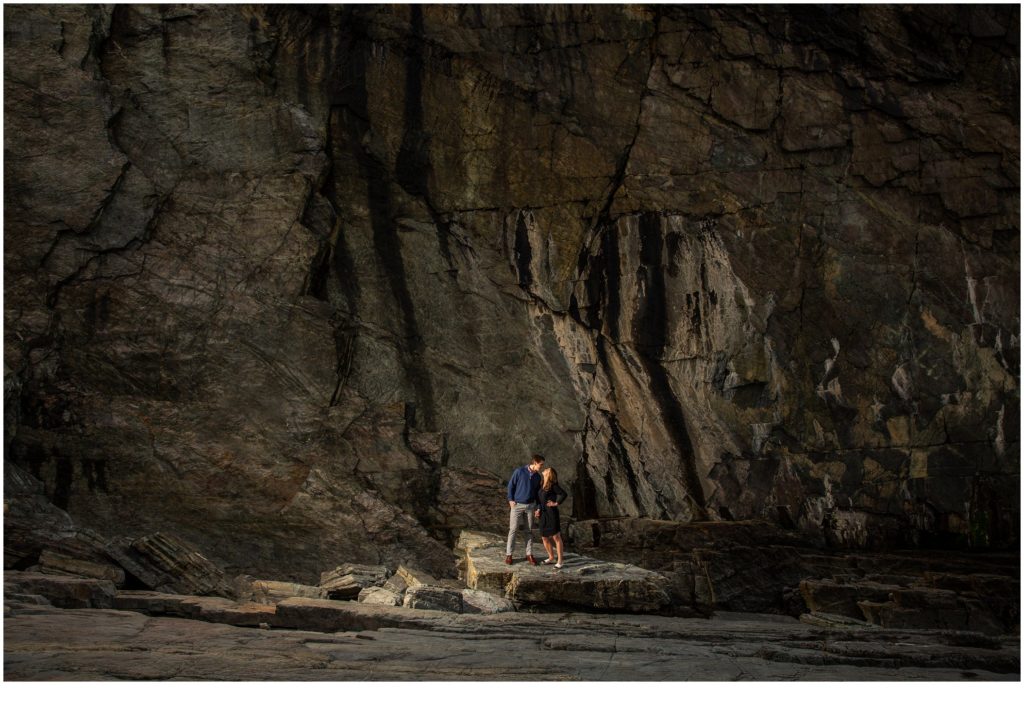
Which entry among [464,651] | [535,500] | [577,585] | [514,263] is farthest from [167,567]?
[514,263]

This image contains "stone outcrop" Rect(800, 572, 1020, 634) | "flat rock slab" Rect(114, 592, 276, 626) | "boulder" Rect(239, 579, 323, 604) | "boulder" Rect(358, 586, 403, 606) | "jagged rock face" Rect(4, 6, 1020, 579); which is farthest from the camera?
"jagged rock face" Rect(4, 6, 1020, 579)

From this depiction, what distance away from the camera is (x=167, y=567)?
49.0ft

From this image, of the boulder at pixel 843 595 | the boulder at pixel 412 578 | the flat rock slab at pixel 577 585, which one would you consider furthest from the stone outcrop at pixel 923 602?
the boulder at pixel 412 578

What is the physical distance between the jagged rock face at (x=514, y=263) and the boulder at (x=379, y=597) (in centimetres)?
461

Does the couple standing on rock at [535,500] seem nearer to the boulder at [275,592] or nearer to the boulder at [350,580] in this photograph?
the boulder at [350,580]

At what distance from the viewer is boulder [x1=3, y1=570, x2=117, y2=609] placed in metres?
12.5

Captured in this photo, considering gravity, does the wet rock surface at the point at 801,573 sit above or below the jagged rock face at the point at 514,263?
below

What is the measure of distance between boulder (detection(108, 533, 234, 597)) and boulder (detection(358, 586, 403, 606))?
1.82 m

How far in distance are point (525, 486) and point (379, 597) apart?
7.57ft

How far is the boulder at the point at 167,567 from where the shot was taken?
580 inches

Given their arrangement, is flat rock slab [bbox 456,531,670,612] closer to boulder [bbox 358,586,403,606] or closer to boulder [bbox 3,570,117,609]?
boulder [bbox 358,586,403,606]

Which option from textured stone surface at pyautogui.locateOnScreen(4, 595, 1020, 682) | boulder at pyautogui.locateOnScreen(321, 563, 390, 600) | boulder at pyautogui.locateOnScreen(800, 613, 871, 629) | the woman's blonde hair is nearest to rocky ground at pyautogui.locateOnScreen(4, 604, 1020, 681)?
textured stone surface at pyautogui.locateOnScreen(4, 595, 1020, 682)

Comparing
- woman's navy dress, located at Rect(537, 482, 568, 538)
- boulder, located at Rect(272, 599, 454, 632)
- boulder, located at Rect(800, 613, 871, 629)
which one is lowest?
boulder, located at Rect(800, 613, 871, 629)

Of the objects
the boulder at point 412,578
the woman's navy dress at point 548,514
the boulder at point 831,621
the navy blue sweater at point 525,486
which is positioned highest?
the navy blue sweater at point 525,486
